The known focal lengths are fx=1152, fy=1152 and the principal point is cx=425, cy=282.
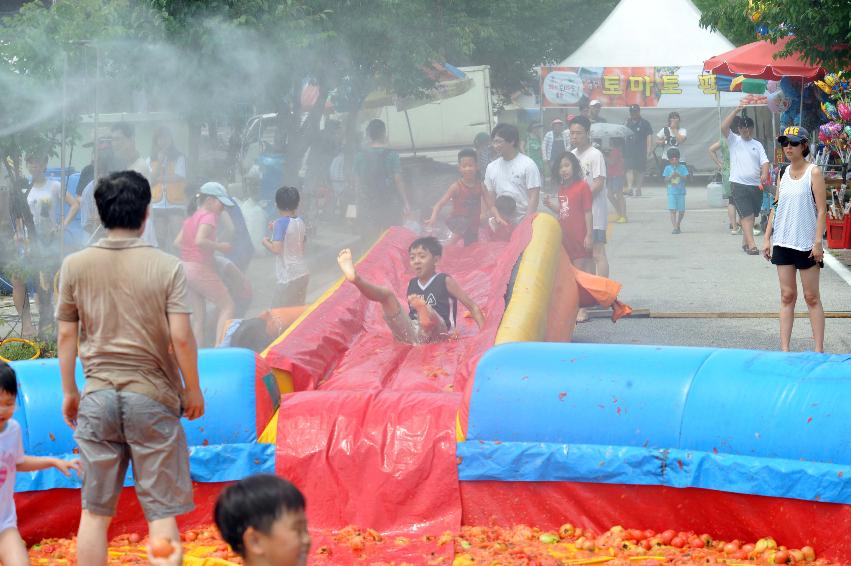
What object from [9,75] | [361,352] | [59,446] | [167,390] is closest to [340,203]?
[9,75]

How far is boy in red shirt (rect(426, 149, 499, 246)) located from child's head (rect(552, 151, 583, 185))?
3.79ft

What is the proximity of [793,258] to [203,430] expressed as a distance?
453 cm

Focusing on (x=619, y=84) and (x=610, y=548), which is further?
(x=619, y=84)

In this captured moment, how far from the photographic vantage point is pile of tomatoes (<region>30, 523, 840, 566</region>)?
4961 mm

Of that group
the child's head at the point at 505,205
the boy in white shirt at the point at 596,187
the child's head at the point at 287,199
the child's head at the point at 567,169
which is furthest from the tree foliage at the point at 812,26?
the child's head at the point at 287,199

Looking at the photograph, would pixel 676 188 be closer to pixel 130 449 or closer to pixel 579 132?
pixel 579 132

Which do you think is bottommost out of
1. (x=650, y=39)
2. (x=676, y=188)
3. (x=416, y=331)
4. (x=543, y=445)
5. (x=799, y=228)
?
(x=676, y=188)

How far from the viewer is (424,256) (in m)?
8.38

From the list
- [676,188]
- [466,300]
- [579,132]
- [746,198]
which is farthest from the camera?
[676,188]

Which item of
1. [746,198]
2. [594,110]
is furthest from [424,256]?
[594,110]

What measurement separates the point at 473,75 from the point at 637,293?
13.0m

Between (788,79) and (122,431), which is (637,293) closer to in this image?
(788,79)

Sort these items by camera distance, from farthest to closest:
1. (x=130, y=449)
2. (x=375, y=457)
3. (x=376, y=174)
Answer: (x=376, y=174) < (x=375, y=457) < (x=130, y=449)

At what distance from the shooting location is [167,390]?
429 centimetres
